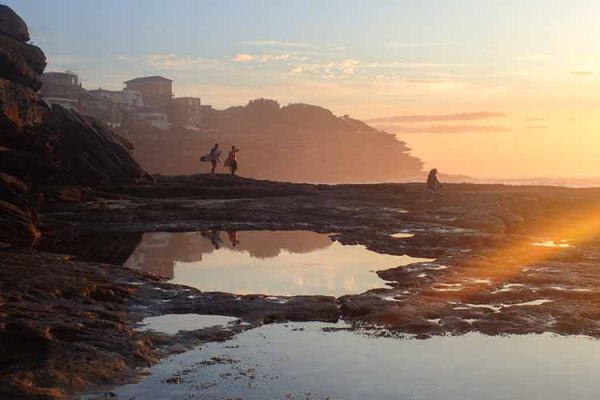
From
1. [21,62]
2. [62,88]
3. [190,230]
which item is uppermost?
[62,88]

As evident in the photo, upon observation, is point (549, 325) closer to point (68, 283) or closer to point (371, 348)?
point (371, 348)

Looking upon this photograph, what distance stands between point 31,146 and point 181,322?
19263mm

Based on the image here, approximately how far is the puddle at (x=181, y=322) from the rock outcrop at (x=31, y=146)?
950cm

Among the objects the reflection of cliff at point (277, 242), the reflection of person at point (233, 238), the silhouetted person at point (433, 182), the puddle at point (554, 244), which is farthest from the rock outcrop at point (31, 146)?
the silhouetted person at point (433, 182)

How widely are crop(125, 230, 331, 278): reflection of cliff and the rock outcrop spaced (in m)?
3.91

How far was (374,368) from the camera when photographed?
30.5 feet

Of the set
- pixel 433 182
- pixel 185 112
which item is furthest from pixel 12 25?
pixel 185 112

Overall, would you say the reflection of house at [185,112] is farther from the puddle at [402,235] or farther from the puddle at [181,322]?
the puddle at [181,322]

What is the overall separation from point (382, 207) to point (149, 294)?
22069 mm

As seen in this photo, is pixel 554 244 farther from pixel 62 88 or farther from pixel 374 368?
pixel 62 88

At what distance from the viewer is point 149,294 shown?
1379cm

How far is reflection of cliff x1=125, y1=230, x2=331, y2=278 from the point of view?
61.2 feet

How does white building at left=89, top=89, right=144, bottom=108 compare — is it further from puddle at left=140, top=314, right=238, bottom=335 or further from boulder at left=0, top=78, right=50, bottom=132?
puddle at left=140, top=314, right=238, bottom=335

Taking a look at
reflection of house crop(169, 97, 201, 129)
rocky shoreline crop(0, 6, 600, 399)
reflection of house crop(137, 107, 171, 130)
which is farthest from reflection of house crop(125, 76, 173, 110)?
rocky shoreline crop(0, 6, 600, 399)
